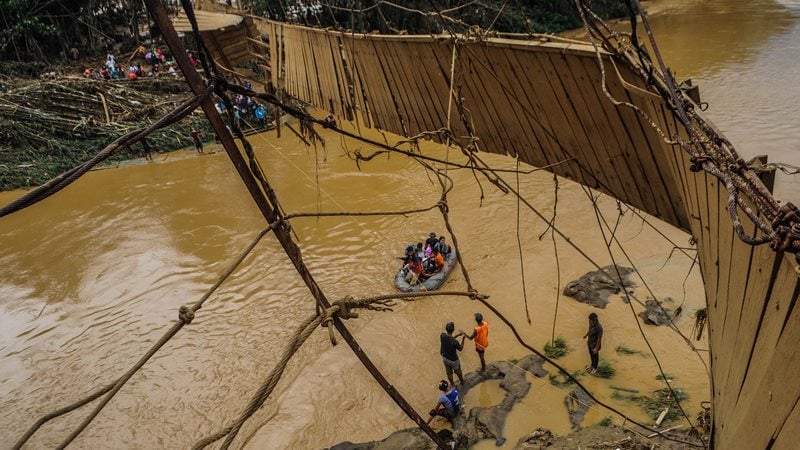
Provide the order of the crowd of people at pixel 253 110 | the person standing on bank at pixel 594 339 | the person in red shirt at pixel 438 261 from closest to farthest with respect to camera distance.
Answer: the person standing on bank at pixel 594 339
the person in red shirt at pixel 438 261
the crowd of people at pixel 253 110

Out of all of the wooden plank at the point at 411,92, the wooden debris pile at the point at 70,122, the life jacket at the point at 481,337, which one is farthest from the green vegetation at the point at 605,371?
the wooden debris pile at the point at 70,122

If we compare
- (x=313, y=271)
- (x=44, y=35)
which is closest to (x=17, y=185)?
(x=44, y=35)

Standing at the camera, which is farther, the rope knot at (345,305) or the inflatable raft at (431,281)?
the inflatable raft at (431,281)

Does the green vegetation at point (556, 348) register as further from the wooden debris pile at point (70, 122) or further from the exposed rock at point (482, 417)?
the wooden debris pile at point (70, 122)

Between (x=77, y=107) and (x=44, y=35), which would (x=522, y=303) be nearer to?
(x=77, y=107)

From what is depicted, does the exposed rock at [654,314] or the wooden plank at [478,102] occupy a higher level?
the wooden plank at [478,102]

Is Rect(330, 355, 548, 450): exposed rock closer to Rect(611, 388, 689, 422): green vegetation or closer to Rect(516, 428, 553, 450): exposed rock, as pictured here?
Rect(516, 428, 553, 450): exposed rock

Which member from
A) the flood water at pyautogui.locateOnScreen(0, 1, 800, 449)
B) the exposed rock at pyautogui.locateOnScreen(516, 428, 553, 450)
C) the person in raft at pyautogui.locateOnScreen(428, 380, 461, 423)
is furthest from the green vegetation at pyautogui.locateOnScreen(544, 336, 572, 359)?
the person in raft at pyautogui.locateOnScreen(428, 380, 461, 423)
